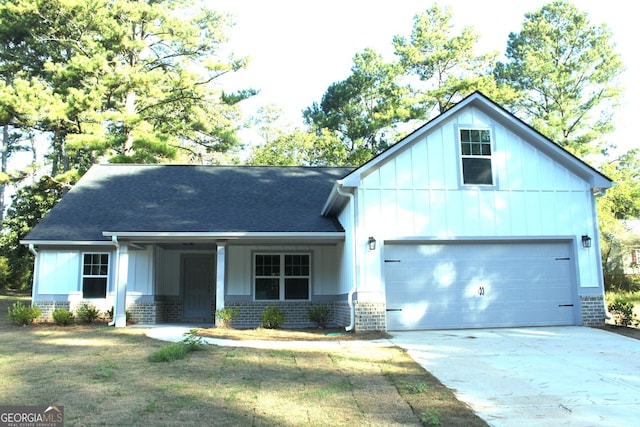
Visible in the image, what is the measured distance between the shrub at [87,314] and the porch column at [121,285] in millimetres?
1408

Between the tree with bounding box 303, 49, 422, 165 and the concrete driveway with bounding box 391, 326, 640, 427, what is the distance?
23.0 meters

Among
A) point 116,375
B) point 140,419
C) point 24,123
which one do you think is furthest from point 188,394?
point 24,123

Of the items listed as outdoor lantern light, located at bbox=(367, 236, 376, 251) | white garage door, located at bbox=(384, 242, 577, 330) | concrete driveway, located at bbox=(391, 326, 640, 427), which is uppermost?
outdoor lantern light, located at bbox=(367, 236, 376, 251)

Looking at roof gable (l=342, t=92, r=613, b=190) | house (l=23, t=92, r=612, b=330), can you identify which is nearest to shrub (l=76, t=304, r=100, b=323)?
house (l=23, t=92, r=612, b=330)

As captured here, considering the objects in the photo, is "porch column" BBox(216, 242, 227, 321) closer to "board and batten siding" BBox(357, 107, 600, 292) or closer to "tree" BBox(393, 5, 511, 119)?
"board and batten siding" BBox(357, 107, 600, 292)

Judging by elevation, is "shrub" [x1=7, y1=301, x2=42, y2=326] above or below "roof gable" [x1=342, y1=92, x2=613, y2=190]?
below

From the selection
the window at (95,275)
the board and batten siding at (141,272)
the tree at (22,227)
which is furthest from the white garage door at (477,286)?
the tree at (22,227)

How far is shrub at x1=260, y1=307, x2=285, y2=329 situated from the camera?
1352cm

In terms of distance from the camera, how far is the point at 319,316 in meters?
14.1

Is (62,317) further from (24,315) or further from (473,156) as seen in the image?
(473,156)

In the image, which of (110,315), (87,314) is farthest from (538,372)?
(87,314)

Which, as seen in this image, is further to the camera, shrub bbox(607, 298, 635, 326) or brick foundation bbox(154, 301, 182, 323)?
brick foundation bbox(154, 301, 182, 323)

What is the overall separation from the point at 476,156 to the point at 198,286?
30.6 ft

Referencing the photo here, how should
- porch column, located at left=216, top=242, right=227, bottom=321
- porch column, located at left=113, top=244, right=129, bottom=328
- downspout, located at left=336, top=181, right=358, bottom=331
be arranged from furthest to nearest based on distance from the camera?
porch column, located at left=113, top=244, right=129, bottom=328, porch column, located at left=216, top=242, right=227, bottom=321, downspout, located at left=336, top=181, right=358, bottom=331
